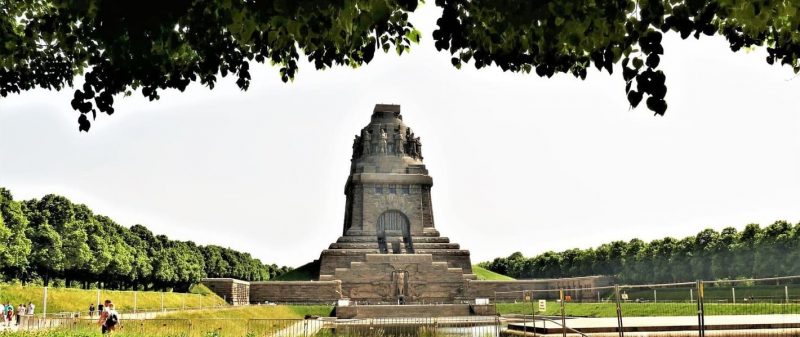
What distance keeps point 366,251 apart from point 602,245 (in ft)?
134

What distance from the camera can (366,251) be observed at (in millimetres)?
72500

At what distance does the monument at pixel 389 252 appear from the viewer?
65.9 metres

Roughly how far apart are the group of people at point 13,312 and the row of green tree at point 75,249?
50.2 ft

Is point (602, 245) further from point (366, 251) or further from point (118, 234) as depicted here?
point (118, 234)

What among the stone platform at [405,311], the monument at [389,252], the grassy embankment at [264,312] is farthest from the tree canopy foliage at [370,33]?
the monument at [389,252]

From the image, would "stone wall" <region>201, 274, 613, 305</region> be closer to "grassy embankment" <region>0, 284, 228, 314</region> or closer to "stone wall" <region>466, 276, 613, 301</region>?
"stone wall" <region>466, 276, 613, 301</region>

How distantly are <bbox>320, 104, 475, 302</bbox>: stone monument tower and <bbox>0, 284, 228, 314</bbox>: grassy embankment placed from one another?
15373mm

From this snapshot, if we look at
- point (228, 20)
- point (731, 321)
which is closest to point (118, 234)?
point (731, 321)

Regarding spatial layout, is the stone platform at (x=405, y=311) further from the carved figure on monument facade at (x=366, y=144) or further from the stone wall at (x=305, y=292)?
the carved figure on monument facade at (x=366, y=144)

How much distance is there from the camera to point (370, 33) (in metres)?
9.49

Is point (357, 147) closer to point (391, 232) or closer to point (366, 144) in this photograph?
point (366, 144)

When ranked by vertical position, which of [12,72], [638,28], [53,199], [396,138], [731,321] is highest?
[396,138]

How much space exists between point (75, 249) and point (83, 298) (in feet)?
77.6

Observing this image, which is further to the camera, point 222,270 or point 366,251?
point 222,270
